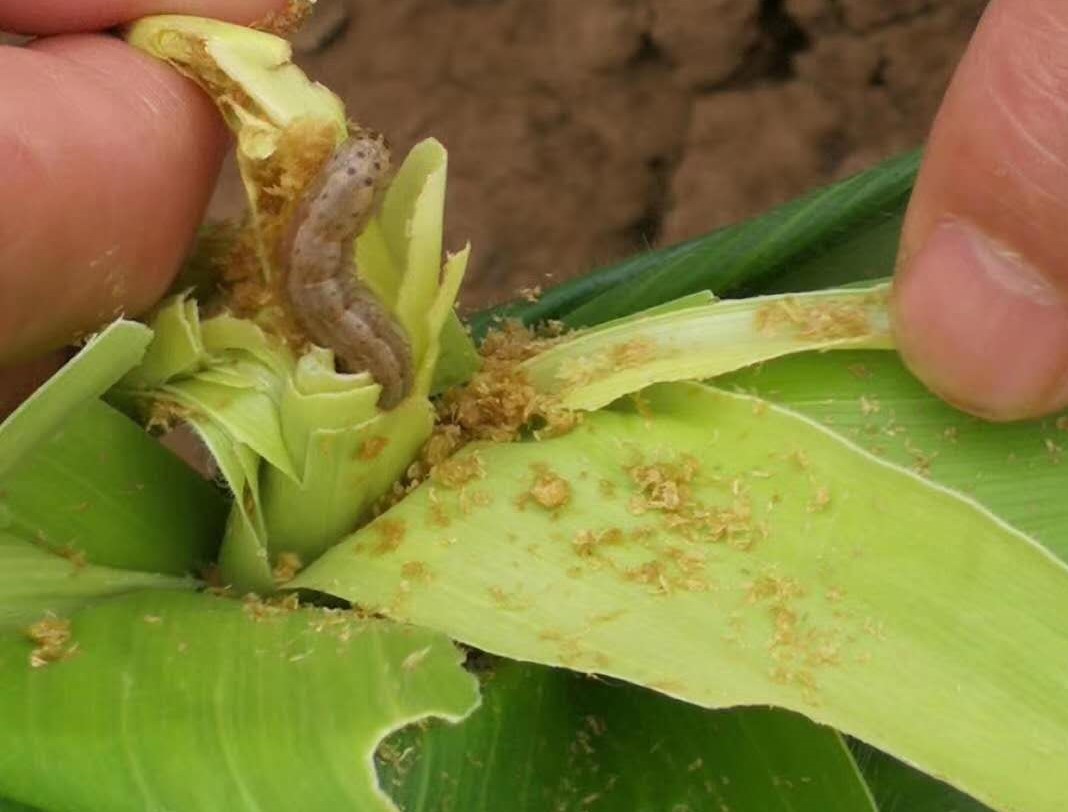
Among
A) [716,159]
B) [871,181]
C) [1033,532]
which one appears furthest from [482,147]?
[1033,532]

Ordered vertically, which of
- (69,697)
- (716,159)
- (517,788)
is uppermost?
(69,697)

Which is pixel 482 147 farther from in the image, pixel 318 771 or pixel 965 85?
pixel 318 771

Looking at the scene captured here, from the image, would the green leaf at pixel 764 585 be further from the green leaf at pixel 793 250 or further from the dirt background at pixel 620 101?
the dirt background at pixel 620 101

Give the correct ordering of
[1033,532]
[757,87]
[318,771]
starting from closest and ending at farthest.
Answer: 1. [318,771]
2. [1033,532]
3. [757,87]

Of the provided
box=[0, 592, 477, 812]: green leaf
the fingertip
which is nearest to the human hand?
the fingertip

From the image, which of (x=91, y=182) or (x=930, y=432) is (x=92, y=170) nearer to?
(x=91, y=182)

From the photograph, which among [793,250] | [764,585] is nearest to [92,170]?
[764,585]

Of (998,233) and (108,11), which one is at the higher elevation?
(108,11)

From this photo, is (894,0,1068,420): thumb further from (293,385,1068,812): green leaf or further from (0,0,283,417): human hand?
(0,0,283,417): human hand
